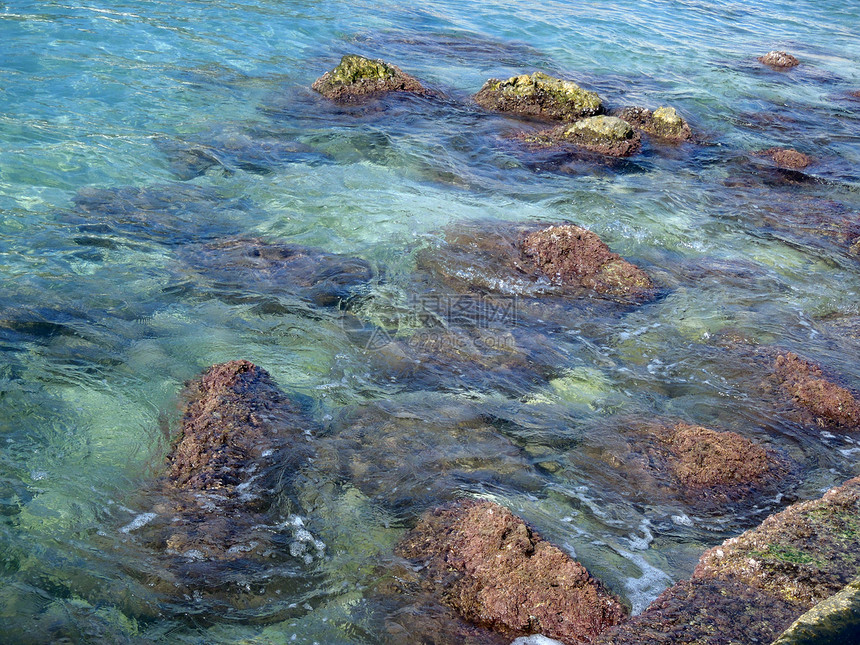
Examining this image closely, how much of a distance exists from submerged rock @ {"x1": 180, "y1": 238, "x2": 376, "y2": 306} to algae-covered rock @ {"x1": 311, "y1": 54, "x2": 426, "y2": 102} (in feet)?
17.6

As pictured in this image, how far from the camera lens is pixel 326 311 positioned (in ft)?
20.7

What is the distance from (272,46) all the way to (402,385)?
432 inches

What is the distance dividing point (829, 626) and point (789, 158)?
34.4ft

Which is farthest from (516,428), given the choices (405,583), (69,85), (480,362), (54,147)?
(69,85)

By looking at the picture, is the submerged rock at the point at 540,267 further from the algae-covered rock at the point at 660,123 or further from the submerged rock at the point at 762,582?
the algae-covered rock at the point at 660,123

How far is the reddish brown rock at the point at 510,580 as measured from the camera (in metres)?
3.39

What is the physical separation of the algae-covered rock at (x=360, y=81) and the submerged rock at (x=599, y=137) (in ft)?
9.14

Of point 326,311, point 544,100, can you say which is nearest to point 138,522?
point 326,311

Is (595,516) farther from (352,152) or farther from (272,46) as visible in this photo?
(272,46)

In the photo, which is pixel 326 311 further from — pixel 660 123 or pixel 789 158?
pixel 789 158

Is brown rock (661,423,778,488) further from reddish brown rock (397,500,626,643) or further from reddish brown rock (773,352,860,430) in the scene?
reddish brown rock (397,500,626,643)

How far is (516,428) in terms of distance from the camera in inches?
199

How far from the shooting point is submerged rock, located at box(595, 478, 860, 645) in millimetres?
2932

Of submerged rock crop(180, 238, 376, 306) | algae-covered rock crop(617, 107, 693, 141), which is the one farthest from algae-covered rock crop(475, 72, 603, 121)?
submerged rock crop(180, 238, 376, 306)
